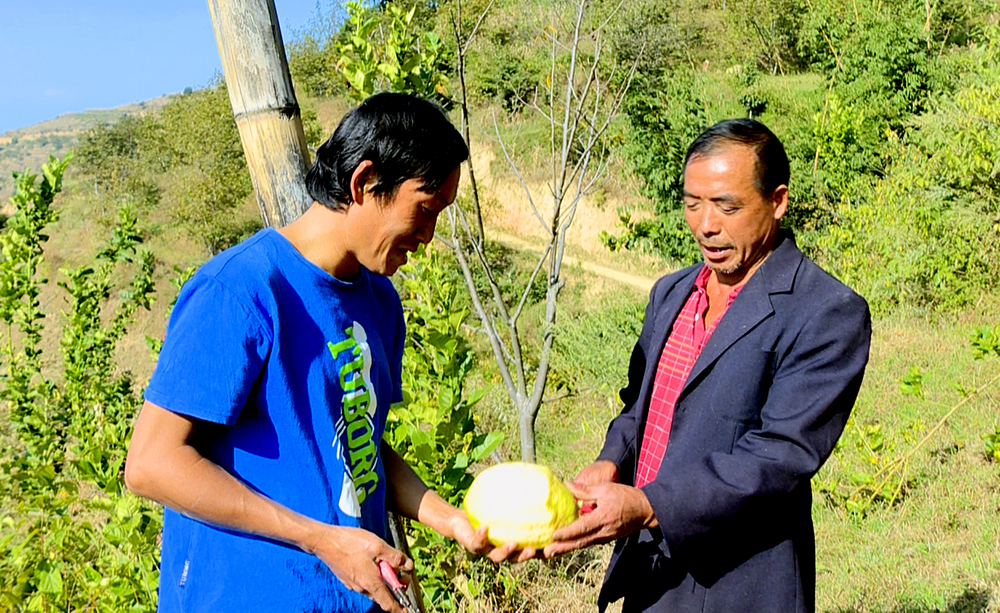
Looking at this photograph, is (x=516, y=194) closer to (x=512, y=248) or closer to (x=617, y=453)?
(x=512, y=248)

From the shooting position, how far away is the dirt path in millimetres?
17906

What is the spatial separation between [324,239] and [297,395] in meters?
0.34

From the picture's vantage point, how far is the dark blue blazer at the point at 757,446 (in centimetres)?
183

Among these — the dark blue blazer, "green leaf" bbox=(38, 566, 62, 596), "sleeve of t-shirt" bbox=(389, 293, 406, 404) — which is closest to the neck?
"sleeve of t-shirt" bbox=(389, 293, 406, 404)

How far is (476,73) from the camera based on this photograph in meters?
24.6

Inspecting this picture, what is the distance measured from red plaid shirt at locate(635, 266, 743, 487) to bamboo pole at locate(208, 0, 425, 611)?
1103 millimetres

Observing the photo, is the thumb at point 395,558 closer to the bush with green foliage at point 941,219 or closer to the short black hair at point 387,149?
the short black hair at point 387,149

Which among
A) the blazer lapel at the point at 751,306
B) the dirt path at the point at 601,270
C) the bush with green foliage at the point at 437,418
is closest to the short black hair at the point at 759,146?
the blazer lapel at the point at 751,306

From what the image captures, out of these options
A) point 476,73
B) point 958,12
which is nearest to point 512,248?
point 476,73

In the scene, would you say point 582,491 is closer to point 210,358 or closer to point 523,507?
point 523,507

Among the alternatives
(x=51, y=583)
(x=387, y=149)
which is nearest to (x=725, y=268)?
(x=387, y=149)

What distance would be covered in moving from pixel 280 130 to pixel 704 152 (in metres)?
1.12

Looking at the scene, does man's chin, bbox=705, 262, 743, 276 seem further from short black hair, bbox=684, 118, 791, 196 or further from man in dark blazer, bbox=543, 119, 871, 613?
short black hair, bbox=684, 118, 791, 196

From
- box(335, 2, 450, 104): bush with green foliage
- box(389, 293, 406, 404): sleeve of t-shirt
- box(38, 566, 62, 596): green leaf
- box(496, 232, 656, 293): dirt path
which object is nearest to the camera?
box(389, 293, 406, 404): sleeve of t-shirt
